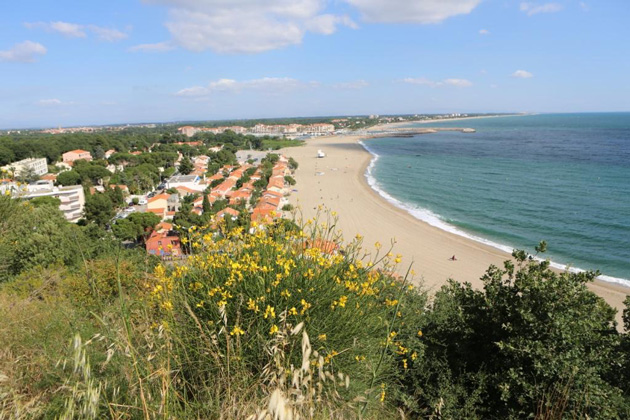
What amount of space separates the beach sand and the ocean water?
162cm

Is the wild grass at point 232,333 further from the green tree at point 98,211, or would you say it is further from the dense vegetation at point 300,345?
the green tree at point 98,211

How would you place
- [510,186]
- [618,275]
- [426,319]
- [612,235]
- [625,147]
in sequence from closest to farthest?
[426,319] → [618,275] → [612,235] → [510,186] → [625,147]

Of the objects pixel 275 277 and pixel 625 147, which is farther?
pixel 625 147

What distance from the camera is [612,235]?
24703mm

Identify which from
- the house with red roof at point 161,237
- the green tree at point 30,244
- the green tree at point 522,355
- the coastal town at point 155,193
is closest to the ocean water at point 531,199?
the green tree at point 522,355

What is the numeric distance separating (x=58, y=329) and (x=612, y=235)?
103 ft

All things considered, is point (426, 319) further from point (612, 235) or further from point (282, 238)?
point (612, 235)

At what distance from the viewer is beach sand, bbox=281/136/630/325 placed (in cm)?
1914

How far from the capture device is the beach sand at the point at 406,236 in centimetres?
1914

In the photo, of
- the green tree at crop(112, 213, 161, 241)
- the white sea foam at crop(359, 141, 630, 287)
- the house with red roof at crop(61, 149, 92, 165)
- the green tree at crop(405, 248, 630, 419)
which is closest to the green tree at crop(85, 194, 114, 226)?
the green tree at crop(112, 213, 161, 241)

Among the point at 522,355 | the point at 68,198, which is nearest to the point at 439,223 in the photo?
the point at 522,355

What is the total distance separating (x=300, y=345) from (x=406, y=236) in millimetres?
24001

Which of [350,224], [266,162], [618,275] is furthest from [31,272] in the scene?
[266,162]

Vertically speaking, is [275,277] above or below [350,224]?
above
